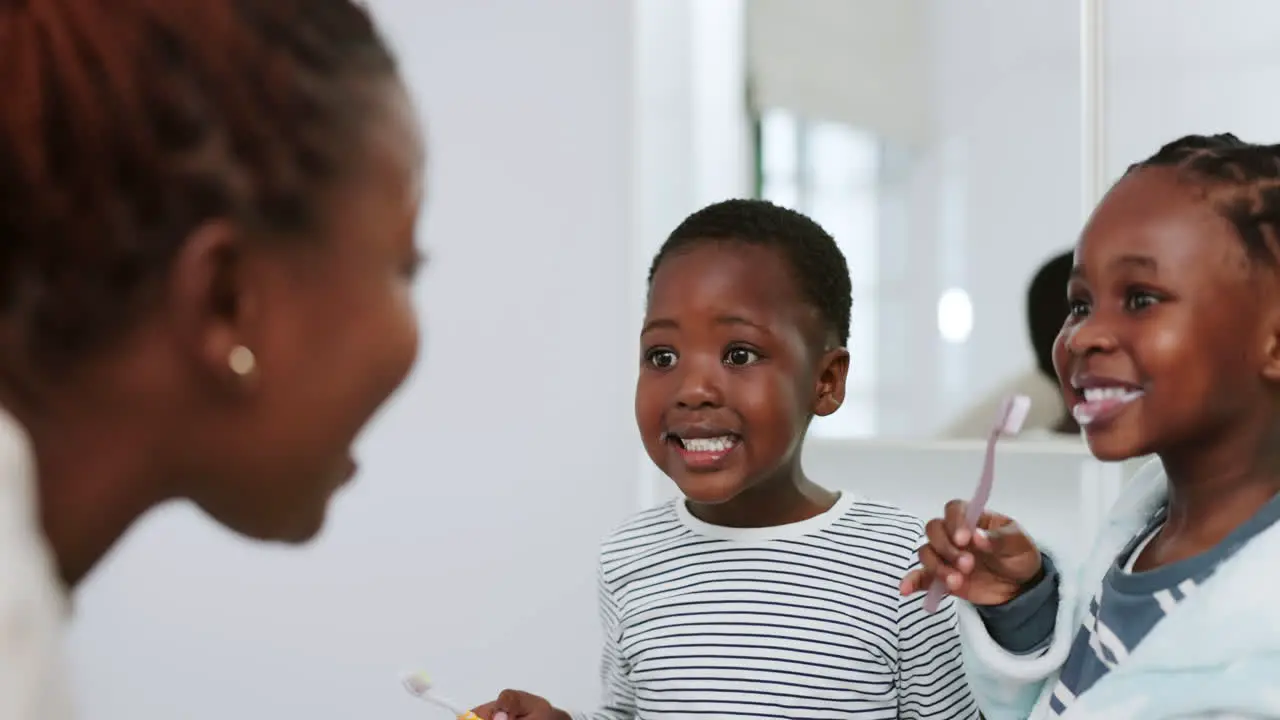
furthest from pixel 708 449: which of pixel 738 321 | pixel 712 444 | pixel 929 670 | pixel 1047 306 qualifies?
pixel 1047 306

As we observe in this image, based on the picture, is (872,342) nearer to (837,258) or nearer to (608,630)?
(837,258)

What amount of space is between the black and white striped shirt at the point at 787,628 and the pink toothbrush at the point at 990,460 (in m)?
0.17

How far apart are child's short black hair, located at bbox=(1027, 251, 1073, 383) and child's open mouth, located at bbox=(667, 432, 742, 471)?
1.65 ft

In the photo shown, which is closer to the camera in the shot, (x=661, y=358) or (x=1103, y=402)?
(x=1103, y=402)

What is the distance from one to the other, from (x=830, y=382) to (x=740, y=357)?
0.34 ft

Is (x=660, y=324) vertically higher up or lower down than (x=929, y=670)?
higher up

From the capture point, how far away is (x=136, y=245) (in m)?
0.43

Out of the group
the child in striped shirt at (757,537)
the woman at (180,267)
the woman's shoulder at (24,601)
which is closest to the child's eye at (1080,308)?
the child in striped shirt at (757,537)

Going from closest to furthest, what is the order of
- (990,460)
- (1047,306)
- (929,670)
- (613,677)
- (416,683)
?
(990,460) → (416,683) → (929,670) → (613,677) → (1047,306)

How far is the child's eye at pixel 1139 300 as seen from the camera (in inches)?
28.4

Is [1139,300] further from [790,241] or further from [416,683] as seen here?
[416,683]

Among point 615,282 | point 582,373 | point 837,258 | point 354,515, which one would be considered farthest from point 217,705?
point 837,258

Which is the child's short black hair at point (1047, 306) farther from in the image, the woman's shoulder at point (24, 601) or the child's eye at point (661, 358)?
the woman's shoulder at point (24, 601)

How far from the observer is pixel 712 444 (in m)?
0.97
